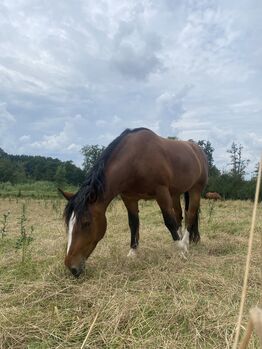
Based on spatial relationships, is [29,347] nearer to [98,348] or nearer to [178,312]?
[98,348]

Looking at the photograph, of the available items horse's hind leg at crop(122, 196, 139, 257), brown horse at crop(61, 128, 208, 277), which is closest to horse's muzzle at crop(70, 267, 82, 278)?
brown horse at crop(61, 128, 208, 277)

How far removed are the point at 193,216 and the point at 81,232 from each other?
2677 mm

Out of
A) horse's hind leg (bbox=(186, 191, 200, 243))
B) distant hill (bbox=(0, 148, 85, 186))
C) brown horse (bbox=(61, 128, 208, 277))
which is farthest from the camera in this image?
distant hill (bbox=(0, 148, 85, 186))

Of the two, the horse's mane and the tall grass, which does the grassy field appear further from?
the tall grass

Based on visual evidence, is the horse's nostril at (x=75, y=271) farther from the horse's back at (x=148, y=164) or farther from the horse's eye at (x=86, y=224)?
the horse's back at (x=148, y=164)

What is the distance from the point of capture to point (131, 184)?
4.70 meters

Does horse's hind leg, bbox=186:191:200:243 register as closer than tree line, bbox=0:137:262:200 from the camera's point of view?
Yes

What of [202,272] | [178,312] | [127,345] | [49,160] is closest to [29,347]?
[127,345]

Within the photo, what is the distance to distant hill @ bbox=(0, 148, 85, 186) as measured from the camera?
47688 millimetres

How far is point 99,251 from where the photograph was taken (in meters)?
5.05

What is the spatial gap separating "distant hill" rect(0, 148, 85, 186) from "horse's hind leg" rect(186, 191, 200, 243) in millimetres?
33416

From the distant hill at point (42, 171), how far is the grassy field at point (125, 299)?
35075 mm

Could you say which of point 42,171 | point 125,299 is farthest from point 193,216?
point 42,171

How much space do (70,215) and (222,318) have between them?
6.29ft
